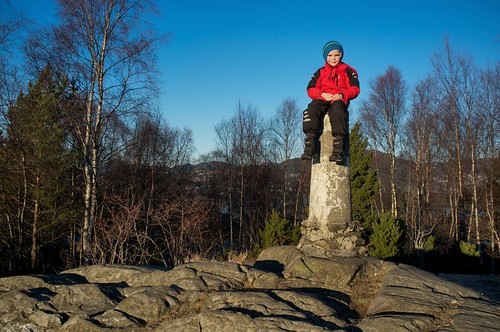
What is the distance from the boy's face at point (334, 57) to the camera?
16.9 ft

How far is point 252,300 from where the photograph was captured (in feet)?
Result: 11.0

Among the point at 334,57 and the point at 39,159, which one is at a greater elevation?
the point at 334,57

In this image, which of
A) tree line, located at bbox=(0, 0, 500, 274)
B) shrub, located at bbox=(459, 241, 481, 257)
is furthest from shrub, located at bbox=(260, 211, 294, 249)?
shrub, located at bbox=(459, 241, 481, 257)

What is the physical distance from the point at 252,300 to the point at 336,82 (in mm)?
3255

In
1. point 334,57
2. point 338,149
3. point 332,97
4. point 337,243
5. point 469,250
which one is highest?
Answer: point 334,57

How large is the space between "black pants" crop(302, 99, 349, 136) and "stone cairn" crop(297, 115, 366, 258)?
188mm

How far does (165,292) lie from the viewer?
12.3 feet

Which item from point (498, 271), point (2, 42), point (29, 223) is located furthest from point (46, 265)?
point (498, 271)

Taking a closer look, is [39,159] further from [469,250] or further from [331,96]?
[469,250]

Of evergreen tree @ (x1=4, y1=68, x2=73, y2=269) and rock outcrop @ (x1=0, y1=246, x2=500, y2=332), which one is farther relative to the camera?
evergreen tree @ (x1=4, y1=68, x2=73, y2=269)

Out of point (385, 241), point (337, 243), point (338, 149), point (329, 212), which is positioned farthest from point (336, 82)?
point (385, 241)

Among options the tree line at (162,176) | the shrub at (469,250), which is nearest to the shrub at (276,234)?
the tree line at (162,176)

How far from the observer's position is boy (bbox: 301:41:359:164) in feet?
15.8

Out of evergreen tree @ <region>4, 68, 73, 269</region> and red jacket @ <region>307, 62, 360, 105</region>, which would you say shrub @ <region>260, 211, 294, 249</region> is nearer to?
evergreen tree @ <region>4, 68, 73, 269</region>
